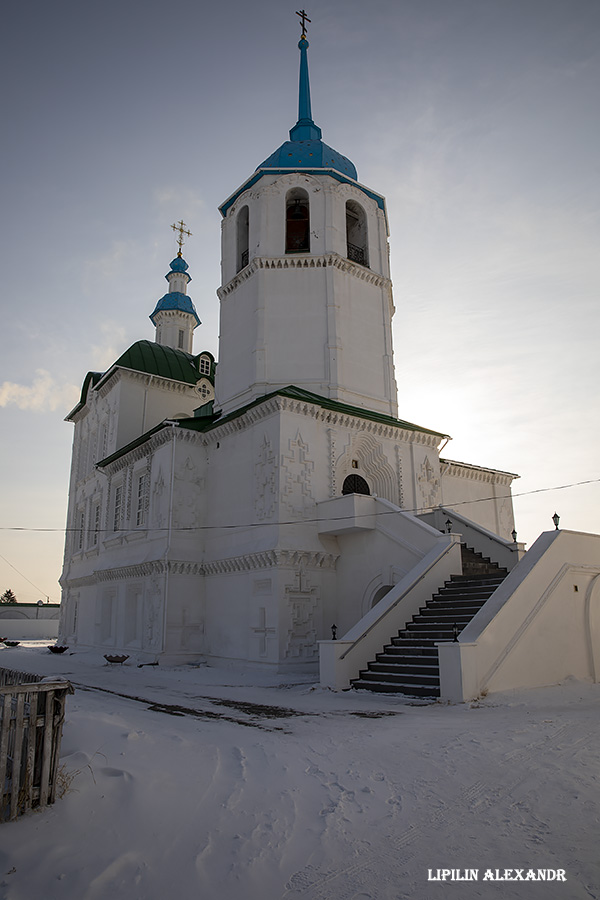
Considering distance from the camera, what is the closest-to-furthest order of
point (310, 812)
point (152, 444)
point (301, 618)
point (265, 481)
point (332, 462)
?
1. point (310, 812)
2. point (301, 618)
3. point (265, 481)
4. point (332, 462)
5. point (152, 444)

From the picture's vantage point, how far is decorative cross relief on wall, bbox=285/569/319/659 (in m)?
18.3

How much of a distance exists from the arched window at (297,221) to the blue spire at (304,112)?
→ 3.81 meters

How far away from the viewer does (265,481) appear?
1991cm

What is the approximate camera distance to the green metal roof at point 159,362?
105 feet

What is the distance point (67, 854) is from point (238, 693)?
1032cm

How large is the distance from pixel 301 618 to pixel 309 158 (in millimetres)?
18834

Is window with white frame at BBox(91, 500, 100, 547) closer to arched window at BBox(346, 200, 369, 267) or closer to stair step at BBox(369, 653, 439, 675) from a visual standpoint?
arched window at BBox(346, 200, 369, 267)

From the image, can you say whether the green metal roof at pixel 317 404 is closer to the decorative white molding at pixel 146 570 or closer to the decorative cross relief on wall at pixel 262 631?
the decorative white molding at pixel 146 570

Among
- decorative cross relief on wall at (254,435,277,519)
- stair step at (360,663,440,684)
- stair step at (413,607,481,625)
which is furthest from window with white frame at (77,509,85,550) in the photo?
stair step at (360,663,440,684)

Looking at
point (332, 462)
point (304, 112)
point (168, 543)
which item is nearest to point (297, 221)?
point (304, 112)

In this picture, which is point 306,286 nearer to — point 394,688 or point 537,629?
point 537,629

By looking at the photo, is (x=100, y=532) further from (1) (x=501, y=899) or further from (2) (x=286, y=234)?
(1) (x=501, y=899)

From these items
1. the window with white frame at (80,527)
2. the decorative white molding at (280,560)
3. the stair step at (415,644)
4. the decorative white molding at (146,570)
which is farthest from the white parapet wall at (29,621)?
the stair step at (415,644)

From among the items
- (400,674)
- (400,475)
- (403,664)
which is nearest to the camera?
(400,674)
